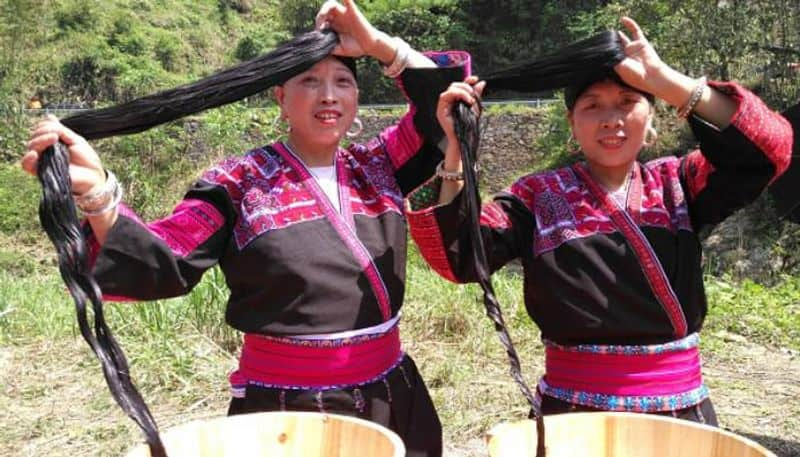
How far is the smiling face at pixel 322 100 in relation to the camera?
1.71 meters

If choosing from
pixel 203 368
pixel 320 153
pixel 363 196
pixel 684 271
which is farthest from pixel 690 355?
pixel 203 368

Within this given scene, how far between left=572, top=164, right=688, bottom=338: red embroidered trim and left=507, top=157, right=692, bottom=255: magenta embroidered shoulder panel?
0.02 metres

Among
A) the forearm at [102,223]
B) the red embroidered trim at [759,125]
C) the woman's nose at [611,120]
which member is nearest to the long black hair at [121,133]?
the forearm at [102,223]

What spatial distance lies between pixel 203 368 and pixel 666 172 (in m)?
2.61

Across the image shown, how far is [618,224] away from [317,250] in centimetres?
65

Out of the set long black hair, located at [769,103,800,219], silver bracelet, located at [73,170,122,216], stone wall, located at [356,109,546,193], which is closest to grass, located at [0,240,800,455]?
long black hair, located at [769,103,800,219]

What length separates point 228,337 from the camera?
415cm

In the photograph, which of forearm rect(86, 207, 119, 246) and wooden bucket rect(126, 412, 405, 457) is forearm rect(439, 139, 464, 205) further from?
forearm rect(86, 207, 119, 246)

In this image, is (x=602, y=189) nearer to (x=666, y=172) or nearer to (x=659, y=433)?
(x=666, y=172)

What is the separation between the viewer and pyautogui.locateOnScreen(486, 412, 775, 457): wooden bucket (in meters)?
1.33

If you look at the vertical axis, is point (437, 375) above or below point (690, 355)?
below

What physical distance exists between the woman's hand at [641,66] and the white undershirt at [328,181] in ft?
2.11

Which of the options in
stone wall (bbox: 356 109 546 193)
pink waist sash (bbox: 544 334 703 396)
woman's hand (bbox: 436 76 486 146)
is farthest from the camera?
stone wall (bbox: 356 109 546 193)

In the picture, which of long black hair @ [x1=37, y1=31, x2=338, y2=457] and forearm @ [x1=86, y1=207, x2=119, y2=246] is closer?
long black hair @ [x1=37, y1=31, x2=338, y2=457]
